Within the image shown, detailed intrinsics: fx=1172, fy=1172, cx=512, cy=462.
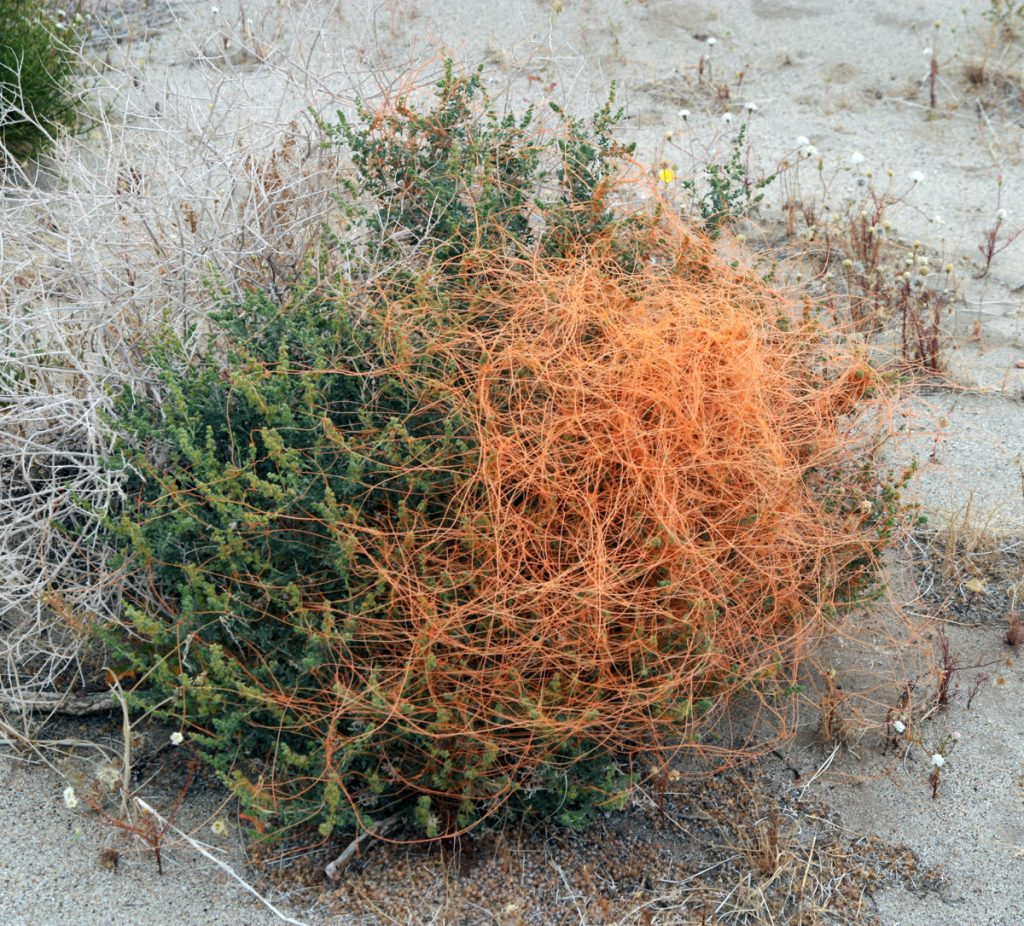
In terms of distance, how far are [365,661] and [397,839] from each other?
0.42 meters

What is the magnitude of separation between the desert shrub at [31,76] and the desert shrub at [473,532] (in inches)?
99.1

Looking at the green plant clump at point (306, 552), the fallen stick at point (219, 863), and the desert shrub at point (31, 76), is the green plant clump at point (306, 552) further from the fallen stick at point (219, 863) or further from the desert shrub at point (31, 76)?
the desert shrub at point (31, 76)

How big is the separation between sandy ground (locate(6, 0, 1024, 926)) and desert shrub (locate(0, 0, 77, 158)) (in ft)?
1.41

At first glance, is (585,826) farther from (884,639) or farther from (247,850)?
(884,639)

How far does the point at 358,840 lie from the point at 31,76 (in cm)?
405

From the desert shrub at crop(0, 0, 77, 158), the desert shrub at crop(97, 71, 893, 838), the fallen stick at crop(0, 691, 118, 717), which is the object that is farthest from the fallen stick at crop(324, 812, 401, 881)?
the desert shrub at crop(0, 0, 77, 158)

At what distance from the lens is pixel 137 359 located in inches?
130

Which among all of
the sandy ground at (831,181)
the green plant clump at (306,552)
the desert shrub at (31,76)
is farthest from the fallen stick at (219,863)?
the desert shrub at (31,76)

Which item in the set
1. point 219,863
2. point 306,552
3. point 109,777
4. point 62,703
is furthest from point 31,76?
point 219,863

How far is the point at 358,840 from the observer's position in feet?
8.48

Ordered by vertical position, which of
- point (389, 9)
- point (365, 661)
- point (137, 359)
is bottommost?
point (365, 661)

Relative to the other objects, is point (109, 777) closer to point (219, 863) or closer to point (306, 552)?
point (219, 863)

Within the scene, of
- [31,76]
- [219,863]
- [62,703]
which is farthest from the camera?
[31,76]

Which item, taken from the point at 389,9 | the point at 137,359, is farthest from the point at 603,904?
the point at 389,9
